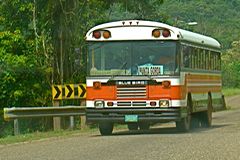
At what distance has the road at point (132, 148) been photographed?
1475cm

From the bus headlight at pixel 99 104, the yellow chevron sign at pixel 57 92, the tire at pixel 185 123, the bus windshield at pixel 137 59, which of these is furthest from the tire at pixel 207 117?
the bus headlight at pixel 99 104

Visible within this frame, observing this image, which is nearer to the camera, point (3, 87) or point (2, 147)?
point (2, 147)

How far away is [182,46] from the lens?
2127 centimetres

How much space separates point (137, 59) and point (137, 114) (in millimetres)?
1538

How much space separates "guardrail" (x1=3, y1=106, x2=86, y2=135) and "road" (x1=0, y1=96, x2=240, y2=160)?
3.35 m

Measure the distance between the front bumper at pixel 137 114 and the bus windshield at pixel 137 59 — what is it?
1000mm

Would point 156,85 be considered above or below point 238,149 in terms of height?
above

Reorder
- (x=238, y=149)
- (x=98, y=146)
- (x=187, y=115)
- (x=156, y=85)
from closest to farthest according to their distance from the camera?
(x=238, y=149)
(x=98, y=146)
(x=156, y=85)
(x=187, y=115)

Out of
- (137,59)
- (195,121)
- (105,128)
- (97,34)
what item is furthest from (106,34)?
(195,121)

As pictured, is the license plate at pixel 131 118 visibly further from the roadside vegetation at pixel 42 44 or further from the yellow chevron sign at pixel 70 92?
the roadside vegetation at pixel 42 44

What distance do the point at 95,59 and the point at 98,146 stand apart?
440 cm

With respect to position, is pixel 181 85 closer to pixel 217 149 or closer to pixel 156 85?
pixel 156 85

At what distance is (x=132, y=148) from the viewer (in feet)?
54.0

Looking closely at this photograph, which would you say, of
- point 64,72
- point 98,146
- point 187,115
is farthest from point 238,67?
point 98,146
